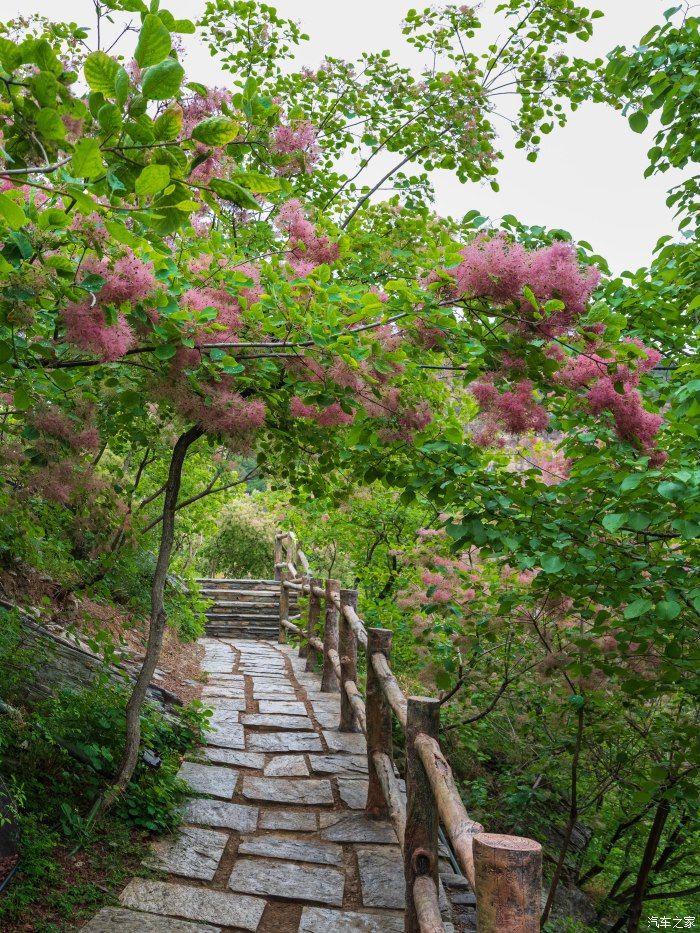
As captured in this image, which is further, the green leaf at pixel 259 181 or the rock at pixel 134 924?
the rock at pixel 134 924

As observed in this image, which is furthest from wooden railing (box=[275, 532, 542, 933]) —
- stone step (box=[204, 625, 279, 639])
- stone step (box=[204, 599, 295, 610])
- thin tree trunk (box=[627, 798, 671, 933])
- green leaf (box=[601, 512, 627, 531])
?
stone step (box=[204, 599, 295, 610])

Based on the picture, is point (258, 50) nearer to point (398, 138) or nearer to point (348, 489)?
point (398, 138)

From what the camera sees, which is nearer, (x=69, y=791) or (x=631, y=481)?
(x=631, y=481)

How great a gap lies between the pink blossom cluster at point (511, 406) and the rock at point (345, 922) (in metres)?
1.86

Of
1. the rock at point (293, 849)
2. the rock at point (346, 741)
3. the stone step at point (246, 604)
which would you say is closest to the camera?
the rock at point (293, 849)

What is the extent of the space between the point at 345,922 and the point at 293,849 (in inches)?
23.4

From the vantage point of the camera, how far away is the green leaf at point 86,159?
117 centimetres

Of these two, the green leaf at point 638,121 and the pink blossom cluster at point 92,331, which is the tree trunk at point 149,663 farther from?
the green leaf at point 638,121

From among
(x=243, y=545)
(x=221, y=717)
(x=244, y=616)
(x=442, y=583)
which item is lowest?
(x=221, y=717)

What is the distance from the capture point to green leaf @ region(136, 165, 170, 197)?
121 centimetres

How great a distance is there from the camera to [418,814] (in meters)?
2.35

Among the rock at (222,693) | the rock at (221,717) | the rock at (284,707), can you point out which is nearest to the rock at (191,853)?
the rock at (221,717)

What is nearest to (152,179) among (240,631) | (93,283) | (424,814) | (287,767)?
(93,283)

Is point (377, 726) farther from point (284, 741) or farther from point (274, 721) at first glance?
point (274, 721)
